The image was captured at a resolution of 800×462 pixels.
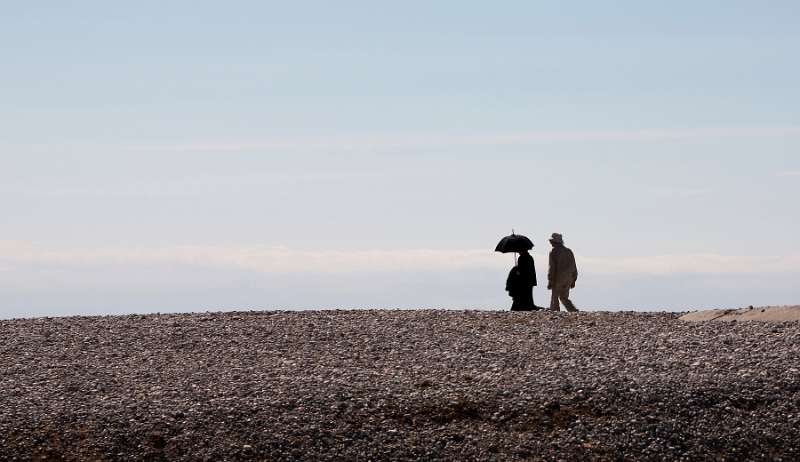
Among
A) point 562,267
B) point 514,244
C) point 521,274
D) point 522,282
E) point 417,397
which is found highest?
point 514,244

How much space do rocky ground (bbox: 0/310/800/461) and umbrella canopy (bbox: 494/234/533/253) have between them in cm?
573

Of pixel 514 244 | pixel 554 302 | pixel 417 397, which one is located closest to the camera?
pixel 417 397

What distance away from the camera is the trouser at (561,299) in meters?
26.8

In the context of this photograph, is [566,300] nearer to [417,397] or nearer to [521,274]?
[521,274]

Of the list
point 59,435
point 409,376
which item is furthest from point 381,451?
point 59,435

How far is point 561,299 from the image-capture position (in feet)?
88.6

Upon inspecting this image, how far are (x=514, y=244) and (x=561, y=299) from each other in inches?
67.0

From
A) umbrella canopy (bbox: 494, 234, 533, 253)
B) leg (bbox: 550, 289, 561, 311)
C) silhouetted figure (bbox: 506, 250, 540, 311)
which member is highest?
umbrella canopy (bbox: 494, 234, 533, 253)

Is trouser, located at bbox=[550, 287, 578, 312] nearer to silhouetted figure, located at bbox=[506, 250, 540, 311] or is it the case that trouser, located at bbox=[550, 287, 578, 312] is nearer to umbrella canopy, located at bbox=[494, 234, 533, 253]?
silhouetted figure, located at bbox=[506, 250, 540, 311]

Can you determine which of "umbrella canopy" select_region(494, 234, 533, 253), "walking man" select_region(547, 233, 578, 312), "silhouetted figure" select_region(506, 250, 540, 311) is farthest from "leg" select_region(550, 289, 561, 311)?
"umbrella canopy" select_region(494, 234, 533, 253)

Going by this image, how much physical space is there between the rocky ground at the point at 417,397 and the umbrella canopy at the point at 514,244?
5.73m

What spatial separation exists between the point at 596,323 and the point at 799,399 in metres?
6.18

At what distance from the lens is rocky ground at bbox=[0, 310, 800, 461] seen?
1519 centimetres

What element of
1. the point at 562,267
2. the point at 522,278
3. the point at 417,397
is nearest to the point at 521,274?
the point at 522,278
